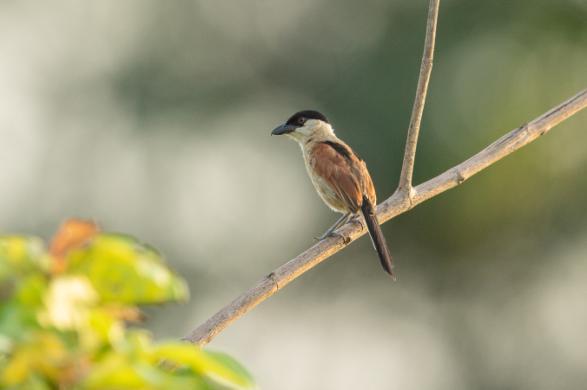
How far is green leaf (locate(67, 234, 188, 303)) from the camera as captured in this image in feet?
4.10

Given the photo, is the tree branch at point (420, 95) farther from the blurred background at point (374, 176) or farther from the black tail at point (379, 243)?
the blurred background at point (374, 176)

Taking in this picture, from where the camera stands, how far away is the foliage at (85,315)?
3.94 ft

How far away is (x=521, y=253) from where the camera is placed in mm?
18281

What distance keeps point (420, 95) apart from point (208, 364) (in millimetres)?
3164

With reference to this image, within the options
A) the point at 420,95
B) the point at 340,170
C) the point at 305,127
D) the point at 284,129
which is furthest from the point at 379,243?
the point at 284,129

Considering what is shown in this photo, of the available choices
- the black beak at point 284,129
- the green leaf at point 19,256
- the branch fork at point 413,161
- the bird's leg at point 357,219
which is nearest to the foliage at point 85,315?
the green leaf at point 19,256

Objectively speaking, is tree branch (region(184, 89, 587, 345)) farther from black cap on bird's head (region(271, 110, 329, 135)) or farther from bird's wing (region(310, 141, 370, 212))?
black cap on bird's head (region(271, 110, 329, 135))

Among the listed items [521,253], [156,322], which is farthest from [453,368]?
[156,322]

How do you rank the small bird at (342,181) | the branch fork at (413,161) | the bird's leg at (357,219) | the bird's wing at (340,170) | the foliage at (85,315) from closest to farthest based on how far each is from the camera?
the foliage at (85,315) < the branch fork at (413,161) < the small bird at (342,181) < the bird's leg at (357,219) < the bird's wing at (340,170)

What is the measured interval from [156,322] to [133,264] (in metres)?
16.1

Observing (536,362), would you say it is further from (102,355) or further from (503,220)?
(102,355)

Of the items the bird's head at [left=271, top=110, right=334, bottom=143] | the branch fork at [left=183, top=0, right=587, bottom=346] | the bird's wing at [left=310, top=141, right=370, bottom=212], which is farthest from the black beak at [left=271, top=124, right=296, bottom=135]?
the branch fork at [left=183, top=0, right=587, bottom=346]

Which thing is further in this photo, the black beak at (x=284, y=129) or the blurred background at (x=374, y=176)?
the blurred background at (x=374, y=176)

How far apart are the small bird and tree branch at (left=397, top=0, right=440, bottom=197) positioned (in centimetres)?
82
